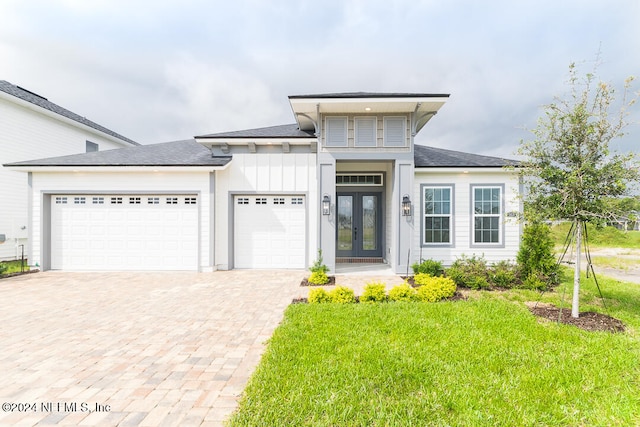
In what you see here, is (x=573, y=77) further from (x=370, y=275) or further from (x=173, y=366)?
(x=173, y=366)

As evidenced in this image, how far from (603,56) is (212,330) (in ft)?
25.0

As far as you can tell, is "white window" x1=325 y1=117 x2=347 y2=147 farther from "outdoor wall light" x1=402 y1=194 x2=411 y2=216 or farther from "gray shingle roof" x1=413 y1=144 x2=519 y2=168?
"gray shingle roof" x1=413 y1=144 x2=519 y2=168

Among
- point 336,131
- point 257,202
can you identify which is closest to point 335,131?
point 336,131

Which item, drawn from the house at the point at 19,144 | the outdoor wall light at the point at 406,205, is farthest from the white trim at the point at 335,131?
the house at the point at 19,144

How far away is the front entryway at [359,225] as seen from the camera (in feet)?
35.0

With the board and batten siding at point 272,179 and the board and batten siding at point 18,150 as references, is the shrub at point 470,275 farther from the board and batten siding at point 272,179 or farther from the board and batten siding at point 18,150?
the board and batten siding at point 18,150

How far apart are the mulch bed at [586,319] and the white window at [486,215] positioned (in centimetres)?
400

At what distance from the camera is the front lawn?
7.63 ft

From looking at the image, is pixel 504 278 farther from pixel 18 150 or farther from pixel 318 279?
pixel 18 150

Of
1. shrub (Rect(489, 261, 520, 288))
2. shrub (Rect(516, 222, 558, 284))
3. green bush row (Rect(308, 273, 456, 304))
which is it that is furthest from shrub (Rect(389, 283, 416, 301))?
shrub (Rect(516, 222, 558, 284))

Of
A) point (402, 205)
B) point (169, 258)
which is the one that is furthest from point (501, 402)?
point (169, 258)

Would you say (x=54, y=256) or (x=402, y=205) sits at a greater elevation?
(x=402, y=205)

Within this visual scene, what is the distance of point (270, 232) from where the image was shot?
30.2ft

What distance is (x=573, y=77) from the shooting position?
456 centimetres
